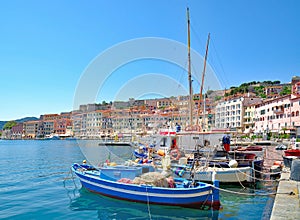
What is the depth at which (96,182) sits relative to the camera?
13.7 meters

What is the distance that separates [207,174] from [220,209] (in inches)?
167

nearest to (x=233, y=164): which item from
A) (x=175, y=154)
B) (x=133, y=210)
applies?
(x=175, y=154)

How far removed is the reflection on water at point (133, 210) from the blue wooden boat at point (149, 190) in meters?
0.21

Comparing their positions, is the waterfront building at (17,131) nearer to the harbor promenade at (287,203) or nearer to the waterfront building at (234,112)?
the waterfront building at (234,112)

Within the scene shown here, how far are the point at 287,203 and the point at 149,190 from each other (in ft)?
17.5

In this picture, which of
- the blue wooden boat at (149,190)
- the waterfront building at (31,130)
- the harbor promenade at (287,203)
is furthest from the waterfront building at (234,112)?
the waterfront building at (31,130)

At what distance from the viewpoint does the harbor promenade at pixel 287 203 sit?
275 inches

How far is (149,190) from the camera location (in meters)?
11.4

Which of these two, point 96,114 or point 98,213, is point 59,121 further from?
point 98,213

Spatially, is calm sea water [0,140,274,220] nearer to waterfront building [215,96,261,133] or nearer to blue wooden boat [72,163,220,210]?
blue wooden boat [72,163,220,210]

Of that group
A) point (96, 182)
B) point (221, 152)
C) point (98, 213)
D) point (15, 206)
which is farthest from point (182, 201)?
point (221, 152)

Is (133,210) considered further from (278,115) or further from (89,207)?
(278,115)

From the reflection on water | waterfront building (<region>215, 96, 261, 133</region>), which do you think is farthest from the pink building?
the reflection on water

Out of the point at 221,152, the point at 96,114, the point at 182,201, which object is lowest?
the point at 182,201
